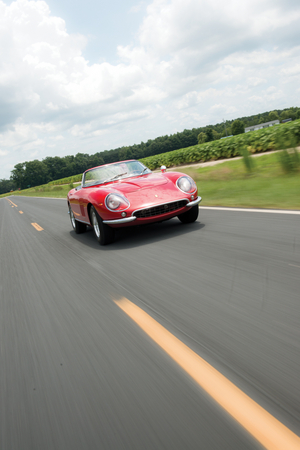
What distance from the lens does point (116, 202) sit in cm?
532

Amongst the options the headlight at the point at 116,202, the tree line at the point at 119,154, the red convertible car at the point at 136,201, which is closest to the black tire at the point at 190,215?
the red convertible car at the point at 136,201

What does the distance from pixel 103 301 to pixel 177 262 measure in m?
1.18

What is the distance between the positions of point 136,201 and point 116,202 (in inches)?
12.1

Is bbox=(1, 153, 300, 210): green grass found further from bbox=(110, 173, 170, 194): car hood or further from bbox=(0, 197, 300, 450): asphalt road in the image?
bbox=(0, 197, 300, 450): asphalt road

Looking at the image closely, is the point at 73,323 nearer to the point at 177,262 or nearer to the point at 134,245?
the point at 177,262

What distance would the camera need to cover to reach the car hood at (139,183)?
5.62 m

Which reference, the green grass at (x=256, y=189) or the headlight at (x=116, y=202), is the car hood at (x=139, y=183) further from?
the green grass at (x=256, y=189)

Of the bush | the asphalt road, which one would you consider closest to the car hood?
the asphalt road

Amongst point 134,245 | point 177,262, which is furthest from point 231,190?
point 177,262

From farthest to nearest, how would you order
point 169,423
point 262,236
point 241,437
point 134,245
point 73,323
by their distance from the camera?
point 134,245, point 262,236, point 73,323, point 169,423, point 241,437

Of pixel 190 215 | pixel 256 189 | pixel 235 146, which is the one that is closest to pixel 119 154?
pixel 235 146

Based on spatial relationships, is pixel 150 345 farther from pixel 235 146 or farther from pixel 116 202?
pixel 235 146

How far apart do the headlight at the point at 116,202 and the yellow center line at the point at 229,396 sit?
9.54ft

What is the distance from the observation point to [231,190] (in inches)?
398
